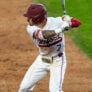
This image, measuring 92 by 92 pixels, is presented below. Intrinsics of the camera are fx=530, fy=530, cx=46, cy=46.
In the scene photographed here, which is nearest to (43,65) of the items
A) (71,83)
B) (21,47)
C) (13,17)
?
(71,83)

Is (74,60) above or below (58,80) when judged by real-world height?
below

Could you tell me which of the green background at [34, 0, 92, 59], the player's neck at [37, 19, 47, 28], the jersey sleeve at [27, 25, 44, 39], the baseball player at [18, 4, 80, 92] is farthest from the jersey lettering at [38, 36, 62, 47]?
the green background at [34, 0, 92, 59]

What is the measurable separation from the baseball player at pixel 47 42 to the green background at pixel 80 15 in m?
3.87

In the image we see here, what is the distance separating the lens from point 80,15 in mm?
17969

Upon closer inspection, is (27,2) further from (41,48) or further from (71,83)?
(41,48)

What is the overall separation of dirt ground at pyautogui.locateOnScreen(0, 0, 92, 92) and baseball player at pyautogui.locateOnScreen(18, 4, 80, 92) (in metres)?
1.66

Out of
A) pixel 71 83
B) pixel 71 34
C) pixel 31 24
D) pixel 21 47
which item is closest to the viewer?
pixel 31 24

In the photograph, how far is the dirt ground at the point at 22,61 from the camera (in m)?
11.7

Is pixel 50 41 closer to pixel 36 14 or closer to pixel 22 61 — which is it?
pixel 36 14

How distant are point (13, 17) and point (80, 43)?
4.05 m

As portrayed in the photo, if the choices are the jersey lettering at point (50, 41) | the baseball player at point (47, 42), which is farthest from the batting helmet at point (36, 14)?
the jersey lettering at point (50, 41)

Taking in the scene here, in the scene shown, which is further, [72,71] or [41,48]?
[72,71]

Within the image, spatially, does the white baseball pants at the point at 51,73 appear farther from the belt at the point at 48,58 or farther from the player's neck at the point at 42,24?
the player's neck at the point at 42,24

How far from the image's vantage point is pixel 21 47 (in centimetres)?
1443
